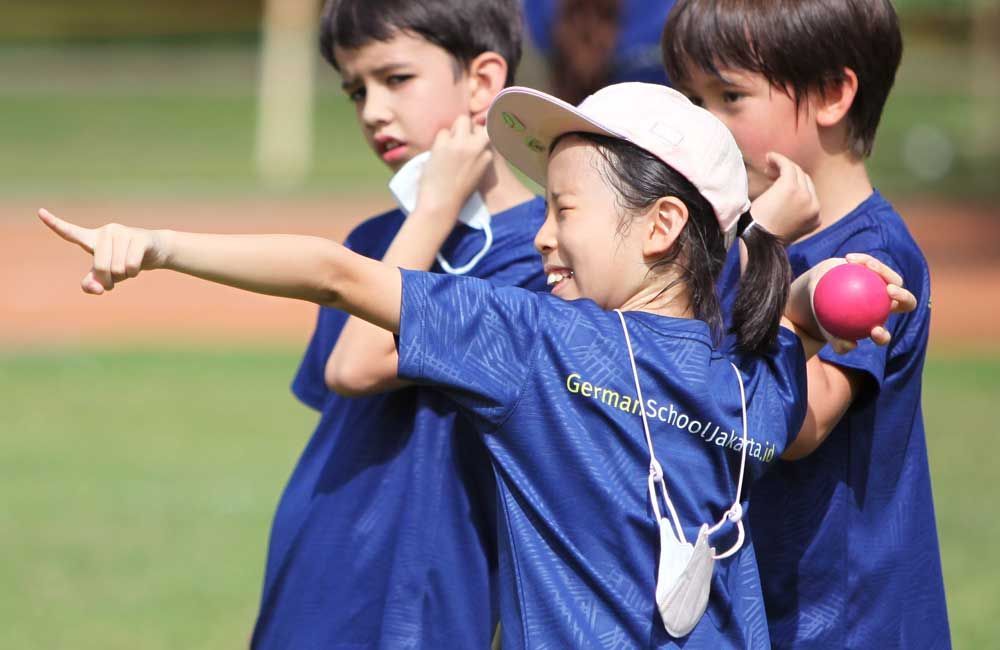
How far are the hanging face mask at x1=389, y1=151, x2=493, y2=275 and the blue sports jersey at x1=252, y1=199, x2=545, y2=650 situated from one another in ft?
0.07

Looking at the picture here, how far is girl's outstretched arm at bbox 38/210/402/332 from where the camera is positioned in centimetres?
192

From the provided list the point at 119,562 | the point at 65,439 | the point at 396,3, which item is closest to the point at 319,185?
the point at 65,439

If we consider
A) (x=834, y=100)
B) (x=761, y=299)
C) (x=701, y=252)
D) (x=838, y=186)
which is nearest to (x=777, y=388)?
(x=761, y=299)

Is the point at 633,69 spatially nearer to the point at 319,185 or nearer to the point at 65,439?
the point at 65,439

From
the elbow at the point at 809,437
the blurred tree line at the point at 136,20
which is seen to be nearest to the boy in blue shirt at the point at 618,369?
the elbow at the point at 809,437

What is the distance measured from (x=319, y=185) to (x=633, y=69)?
49.6ft

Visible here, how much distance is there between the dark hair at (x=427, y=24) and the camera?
2941 millimetres

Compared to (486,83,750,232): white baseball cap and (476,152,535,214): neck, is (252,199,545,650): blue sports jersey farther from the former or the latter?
(486,83,750,232): white baseball cap

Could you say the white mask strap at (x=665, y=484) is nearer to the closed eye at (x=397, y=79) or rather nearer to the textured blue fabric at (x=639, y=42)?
the closed eye at (x=397, y=79)

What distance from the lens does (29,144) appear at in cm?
2473

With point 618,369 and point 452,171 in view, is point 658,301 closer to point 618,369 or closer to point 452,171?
point 618,369

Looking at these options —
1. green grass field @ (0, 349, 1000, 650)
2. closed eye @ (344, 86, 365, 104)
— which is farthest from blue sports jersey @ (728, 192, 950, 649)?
green grass field @ (0, 349, 1000, 650)

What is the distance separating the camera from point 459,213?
9.25 feet

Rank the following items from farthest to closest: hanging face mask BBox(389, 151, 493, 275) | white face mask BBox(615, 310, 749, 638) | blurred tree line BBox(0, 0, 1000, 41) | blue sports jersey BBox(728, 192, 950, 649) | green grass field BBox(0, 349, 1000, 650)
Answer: blurred tree line BBox(0, 0, 1000, 41) → green grass field BBox(0, 349, 1000, 650) → hanging face mask BBox(389, 151, 493, 275) → blue sports jersey BBox(728, 192, 950, 649) → white face mask BBox(615, 310, 749, 638)
